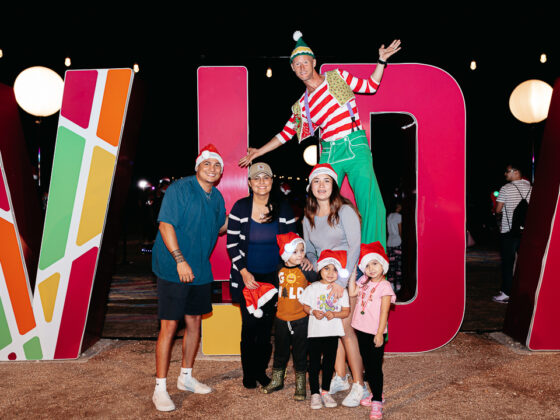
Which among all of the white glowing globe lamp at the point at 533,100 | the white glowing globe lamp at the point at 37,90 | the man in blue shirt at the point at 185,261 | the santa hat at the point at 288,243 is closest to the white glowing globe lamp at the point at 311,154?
the white glowing globe lamp at the point at 533,100

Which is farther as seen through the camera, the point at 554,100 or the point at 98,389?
the point at 554,100

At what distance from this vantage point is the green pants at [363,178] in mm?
3678

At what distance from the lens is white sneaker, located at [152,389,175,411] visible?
9.94 ft

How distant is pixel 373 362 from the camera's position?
116 inches

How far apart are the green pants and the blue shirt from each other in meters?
1.16

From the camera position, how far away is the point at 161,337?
3.21 metres

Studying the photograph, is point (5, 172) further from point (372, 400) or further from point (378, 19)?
point (378, 19)

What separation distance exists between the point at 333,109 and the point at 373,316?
5.68ft

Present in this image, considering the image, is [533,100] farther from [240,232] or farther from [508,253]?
[240,232]

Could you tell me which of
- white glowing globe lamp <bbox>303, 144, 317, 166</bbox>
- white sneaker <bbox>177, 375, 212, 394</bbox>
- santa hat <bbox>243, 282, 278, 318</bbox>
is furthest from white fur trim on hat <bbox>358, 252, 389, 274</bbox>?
white glowing globe lamp <bbox>303, 144, 317, 166</bbox>

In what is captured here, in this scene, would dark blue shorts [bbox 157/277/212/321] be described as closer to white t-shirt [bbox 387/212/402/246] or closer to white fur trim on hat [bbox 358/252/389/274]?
white fur trim on hat [bbox 358/252/389/274]

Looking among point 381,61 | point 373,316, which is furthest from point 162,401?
point 381,61

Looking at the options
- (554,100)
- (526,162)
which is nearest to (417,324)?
(554,100)

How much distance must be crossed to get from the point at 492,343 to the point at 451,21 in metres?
5.95
